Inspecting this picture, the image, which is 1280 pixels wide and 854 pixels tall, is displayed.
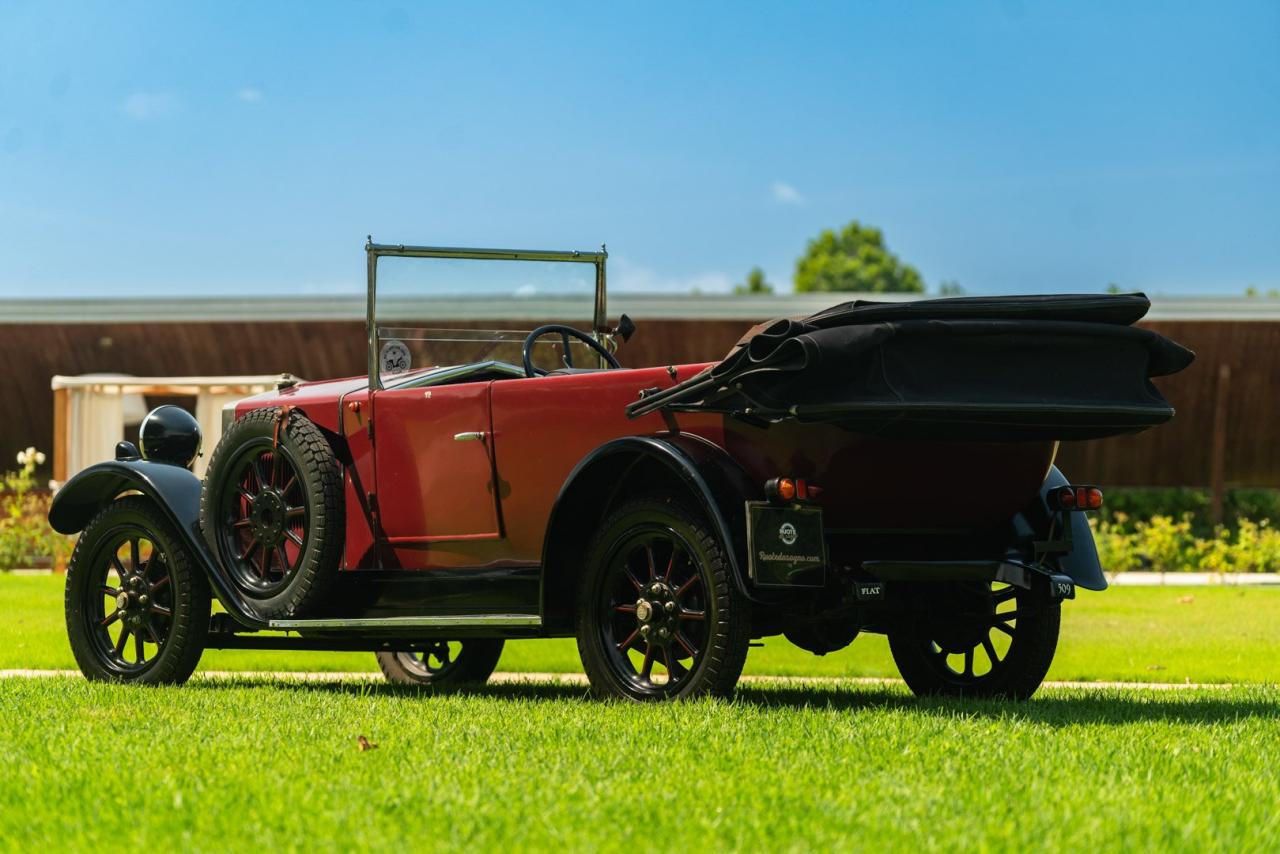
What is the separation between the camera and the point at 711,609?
5.92 metres

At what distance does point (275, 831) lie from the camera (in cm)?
378

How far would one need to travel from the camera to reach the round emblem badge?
779 centimetres

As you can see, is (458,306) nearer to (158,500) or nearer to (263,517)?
(263,517)

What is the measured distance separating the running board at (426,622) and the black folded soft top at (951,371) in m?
0.98

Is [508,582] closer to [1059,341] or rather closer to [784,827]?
[1059,341]

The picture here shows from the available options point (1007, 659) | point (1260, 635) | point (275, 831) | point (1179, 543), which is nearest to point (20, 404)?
point (1179, 543)

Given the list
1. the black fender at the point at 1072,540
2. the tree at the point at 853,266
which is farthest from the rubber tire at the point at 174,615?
the tree at the point at 853,266

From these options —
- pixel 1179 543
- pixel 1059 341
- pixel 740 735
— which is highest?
pixel 1059 341

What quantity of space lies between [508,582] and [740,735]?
194 cm

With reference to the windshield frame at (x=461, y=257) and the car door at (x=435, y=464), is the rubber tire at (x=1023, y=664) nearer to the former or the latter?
the car door at (x=435, y=464)

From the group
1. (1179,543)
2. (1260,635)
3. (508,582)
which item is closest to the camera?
(508,582)

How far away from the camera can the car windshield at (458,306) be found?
25.8 feet

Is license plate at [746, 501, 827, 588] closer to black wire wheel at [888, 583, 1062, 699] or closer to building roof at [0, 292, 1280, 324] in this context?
black wire wheel at [888, 583, 1062, 699]

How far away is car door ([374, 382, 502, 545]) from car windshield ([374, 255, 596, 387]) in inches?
12.3
